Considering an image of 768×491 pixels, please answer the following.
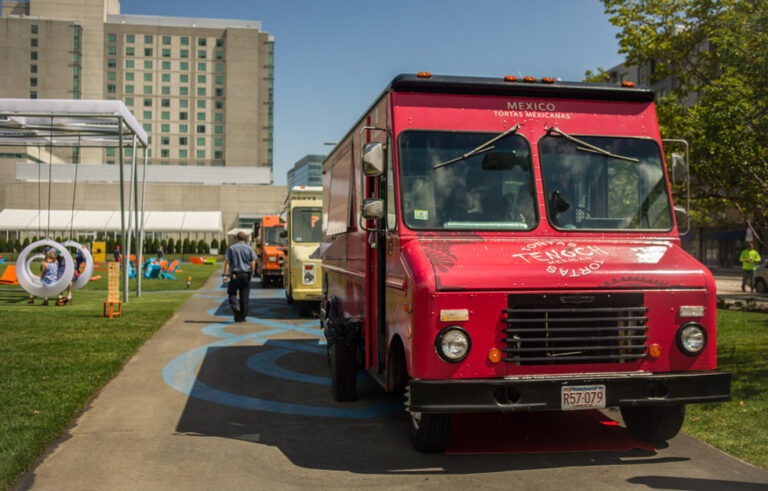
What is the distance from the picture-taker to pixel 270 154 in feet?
391

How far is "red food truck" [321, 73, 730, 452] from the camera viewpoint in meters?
5.61

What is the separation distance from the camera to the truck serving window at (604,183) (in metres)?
6.59

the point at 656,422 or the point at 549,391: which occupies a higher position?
the point at 549,391

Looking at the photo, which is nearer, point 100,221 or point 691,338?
point 691,338

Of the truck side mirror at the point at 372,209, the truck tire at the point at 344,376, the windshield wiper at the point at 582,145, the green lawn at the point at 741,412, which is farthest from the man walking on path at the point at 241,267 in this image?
the windshield wiper at the point at 582,145

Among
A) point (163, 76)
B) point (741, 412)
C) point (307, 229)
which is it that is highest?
point (163, 76)

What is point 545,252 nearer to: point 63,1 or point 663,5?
point 663,5

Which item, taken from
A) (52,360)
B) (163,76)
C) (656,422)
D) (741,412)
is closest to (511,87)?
(656,422)

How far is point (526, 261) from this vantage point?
5953mm

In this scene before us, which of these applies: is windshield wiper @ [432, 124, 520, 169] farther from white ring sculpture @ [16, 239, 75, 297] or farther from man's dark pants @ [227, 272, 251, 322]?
white ring sculpture @ [16, 239, 75, 297]

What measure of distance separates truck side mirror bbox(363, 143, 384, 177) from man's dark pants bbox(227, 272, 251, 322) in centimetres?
993

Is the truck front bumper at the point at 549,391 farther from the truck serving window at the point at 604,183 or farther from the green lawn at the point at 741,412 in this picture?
the truck serving window at the point at 604,183

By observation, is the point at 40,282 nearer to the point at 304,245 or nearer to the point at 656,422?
the point at 304,245

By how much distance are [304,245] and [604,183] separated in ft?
40.4
